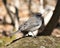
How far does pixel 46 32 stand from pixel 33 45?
299cm

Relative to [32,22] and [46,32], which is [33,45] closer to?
[32,22]

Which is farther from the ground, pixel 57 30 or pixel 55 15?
pixel 55 15

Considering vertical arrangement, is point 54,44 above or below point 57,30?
above

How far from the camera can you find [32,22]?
8.05 metres

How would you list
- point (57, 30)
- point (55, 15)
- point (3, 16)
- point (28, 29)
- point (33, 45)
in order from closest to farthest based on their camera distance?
point (33, 45)
point (28, 29)
point (55, 15)
point (57, 30)
point (3, 16)

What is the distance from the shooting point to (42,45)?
21.6 feet

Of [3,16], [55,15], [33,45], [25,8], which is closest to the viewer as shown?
[33,45]

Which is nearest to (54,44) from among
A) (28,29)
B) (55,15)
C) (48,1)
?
(28,29)

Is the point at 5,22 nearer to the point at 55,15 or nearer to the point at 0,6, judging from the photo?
the point at 0,6

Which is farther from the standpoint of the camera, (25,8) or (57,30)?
(25,8)

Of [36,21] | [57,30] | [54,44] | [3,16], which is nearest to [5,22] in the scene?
[3,16]

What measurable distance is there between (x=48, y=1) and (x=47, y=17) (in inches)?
307

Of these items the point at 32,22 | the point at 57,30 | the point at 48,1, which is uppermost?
the point at 32,22

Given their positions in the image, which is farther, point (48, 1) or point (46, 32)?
point (48, 1)
